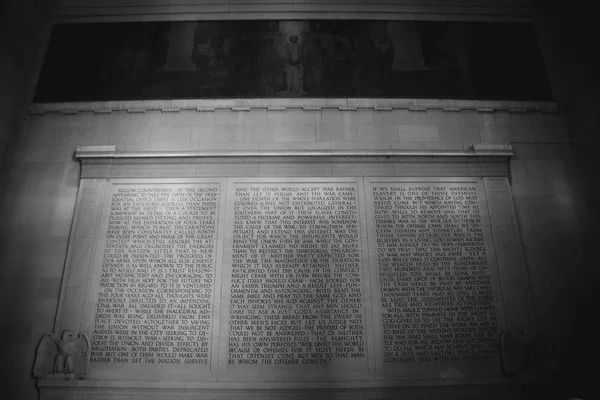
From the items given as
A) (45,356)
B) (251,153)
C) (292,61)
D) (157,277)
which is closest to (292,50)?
(292,61)

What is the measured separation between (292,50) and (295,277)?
6757mm

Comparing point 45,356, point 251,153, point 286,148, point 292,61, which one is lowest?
point 45,356

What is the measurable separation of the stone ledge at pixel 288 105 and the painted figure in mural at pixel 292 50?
62cm

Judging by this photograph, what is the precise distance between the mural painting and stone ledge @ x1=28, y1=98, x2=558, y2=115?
0.28 m

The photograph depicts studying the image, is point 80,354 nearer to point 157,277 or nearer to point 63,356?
point 63,356

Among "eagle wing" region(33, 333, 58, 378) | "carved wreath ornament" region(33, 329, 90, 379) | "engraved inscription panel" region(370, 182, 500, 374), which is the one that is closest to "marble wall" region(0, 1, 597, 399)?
"eagle wing" region(33, 333, 58, 378)

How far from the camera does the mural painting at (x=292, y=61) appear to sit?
1147cm

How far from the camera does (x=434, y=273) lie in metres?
9.54

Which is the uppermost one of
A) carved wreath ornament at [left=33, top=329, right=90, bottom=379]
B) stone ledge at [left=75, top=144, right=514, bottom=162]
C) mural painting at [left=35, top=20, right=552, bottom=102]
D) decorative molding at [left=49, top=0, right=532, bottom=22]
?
decorative molding at [left=49, top=0, right=532, bottom=22]

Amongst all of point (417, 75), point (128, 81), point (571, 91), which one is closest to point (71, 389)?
point (128, 81)

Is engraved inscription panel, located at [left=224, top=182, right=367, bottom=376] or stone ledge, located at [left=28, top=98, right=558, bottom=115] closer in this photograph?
engraved inscription panel, located at [left=224, top=182, right=367, bottom=376]

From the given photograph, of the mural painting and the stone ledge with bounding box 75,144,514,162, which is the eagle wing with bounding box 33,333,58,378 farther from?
the mural painting

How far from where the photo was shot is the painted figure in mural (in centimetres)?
1152

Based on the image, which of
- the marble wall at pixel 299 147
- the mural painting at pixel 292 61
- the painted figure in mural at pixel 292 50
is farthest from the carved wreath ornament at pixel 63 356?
the painted figure in mural at pixel 292 50
